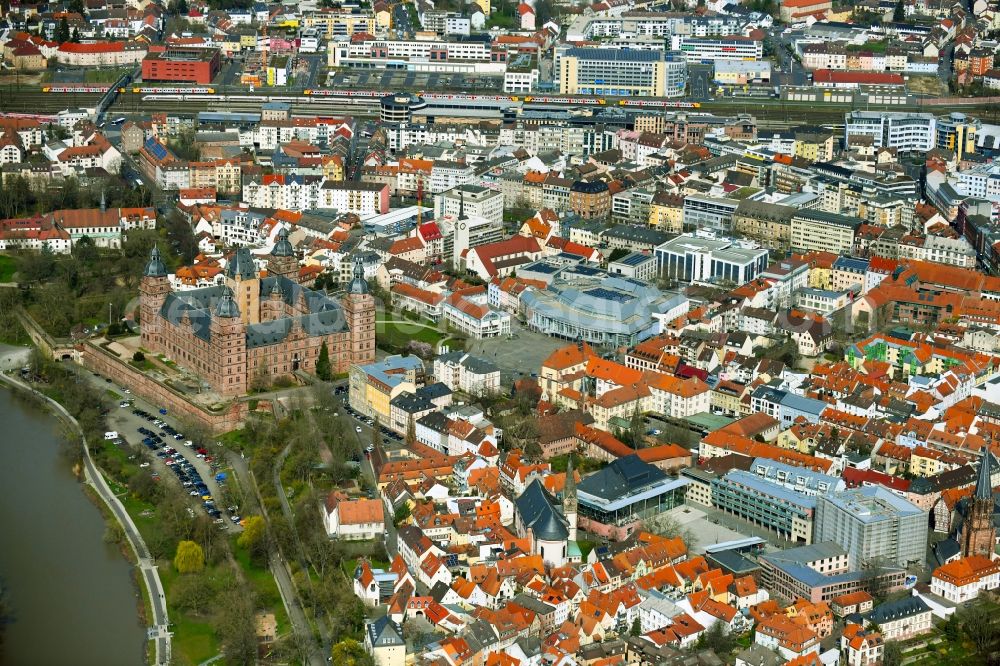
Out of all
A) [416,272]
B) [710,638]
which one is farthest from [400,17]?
[710,638]

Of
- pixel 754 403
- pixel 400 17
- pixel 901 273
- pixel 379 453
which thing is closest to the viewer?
pixel 379 453

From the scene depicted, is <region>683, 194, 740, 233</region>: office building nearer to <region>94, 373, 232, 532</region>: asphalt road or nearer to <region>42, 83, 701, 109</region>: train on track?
<region>42, 83, 701, 109</region>: train on track

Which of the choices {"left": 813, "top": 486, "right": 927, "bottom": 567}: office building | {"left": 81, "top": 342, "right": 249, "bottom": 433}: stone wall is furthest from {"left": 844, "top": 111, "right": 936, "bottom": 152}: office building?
{"left": 813, "top": 486, "right": 927, "bottom": 567}: office building

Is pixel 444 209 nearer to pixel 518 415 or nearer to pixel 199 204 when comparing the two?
pixel 199 204

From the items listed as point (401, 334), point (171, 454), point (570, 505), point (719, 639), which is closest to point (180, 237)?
point (401, 334)

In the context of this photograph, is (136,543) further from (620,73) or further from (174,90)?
(620,73)

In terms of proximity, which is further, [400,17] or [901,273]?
[400,17]

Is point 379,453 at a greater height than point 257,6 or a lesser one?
lesser

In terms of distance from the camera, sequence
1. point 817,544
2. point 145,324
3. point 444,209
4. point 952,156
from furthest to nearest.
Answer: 1. point 952,156
2. point 444,209
3. point 145,324
4. point 817,544

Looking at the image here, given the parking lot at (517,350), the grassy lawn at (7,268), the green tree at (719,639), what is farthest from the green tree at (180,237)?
the green tree at (719,639)
